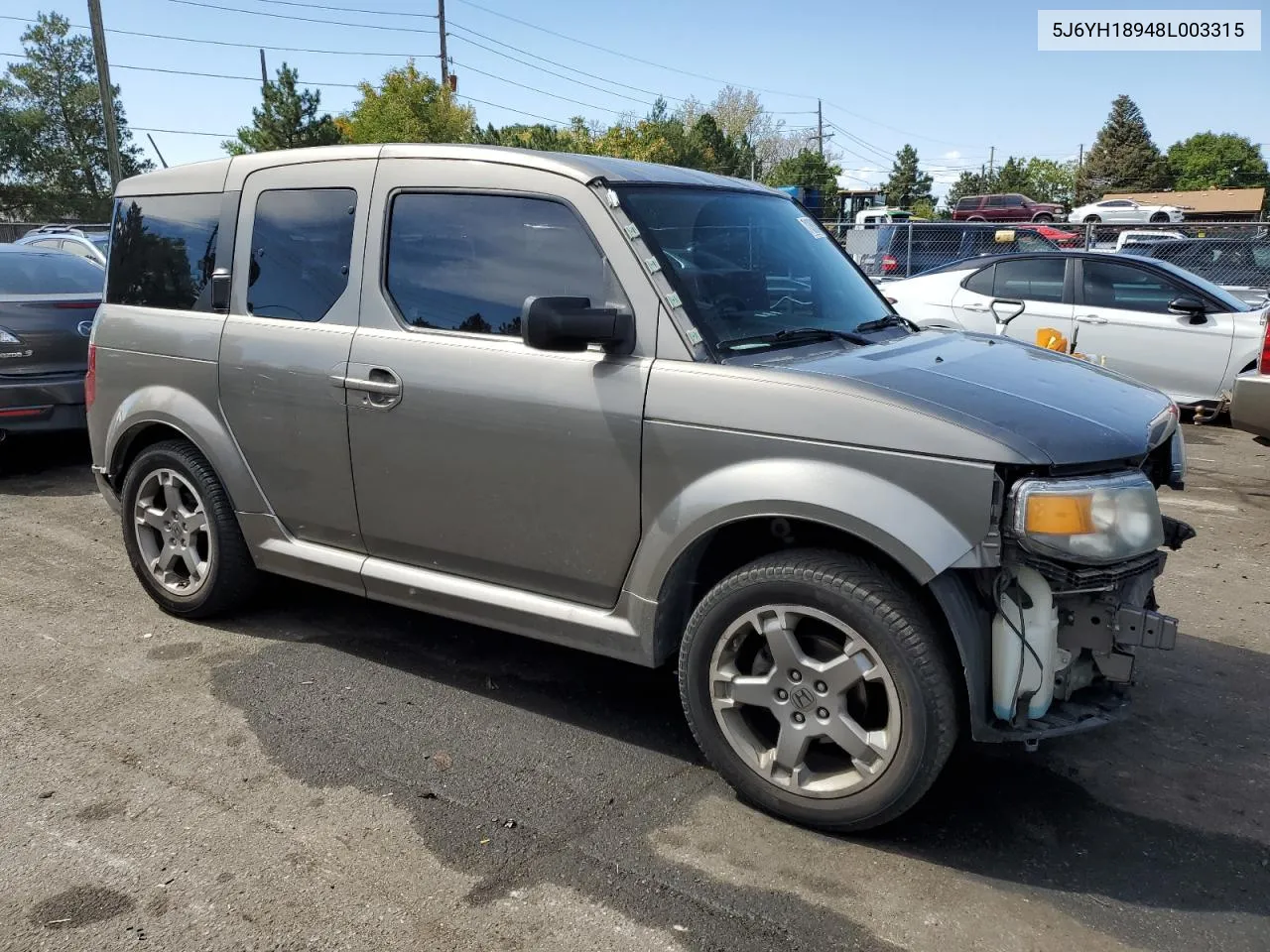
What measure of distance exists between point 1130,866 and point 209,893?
256 cm

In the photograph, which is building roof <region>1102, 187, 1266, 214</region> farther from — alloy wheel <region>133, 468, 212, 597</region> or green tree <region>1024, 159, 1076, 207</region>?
alloy wheel <region>133, 468, 212, 597</region>

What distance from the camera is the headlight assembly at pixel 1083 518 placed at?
2.76 meters

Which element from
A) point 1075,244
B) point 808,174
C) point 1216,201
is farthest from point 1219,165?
point 1075,244

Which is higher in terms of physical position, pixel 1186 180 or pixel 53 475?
pixel 1186 180

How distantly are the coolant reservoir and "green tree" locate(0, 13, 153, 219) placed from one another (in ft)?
252

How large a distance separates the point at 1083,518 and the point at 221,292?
137 inches

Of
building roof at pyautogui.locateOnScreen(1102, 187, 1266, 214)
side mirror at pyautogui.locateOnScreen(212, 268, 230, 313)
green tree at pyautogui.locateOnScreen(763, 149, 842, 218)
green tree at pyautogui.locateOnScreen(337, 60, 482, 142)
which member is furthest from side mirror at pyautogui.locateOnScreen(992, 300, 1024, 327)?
green tree at pyautogui.locateOnScreen(763, 149, 842, 218)

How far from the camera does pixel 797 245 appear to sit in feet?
13.6

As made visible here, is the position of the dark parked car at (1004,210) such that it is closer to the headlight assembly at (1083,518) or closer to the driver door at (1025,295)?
the driver door at (1025,295)

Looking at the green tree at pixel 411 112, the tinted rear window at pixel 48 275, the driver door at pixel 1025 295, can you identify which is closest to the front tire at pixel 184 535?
the tinted rear window at pixel 48 275

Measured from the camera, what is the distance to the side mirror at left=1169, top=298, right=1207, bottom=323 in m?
9.92

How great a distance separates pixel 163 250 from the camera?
473cm

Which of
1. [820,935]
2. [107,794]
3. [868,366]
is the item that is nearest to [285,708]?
[107,794]

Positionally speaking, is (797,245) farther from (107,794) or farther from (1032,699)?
(107,794)
